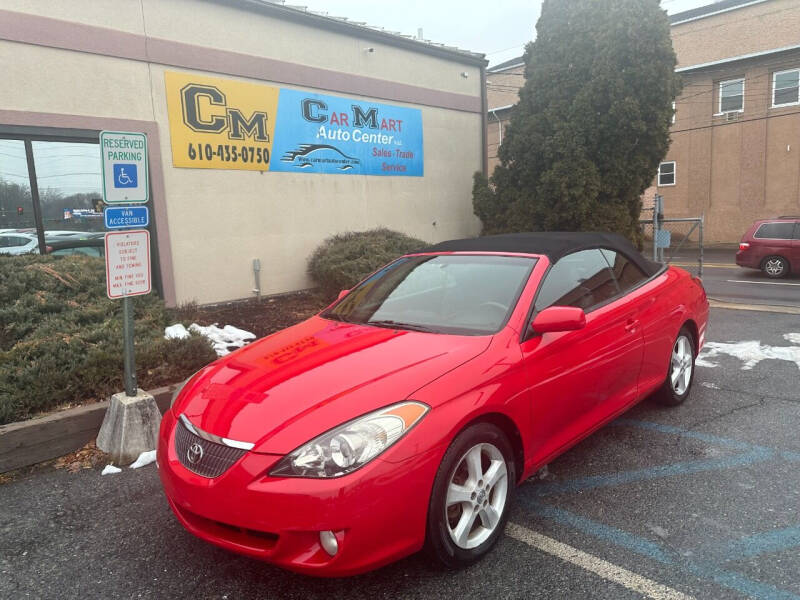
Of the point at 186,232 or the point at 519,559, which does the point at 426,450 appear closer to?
the point at 519,559

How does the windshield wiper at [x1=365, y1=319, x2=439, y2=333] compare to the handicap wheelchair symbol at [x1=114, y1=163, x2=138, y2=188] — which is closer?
the windshield wiper at [x1=365, y1=319, x2=439, y2=333]

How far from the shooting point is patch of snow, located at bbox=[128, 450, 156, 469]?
13.5 ft

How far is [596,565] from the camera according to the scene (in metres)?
2.77

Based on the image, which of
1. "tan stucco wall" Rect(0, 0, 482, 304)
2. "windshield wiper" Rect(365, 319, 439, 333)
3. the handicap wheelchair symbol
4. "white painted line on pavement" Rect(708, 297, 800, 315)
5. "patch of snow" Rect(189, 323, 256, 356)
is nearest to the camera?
"windshield wiper" Rect(365, 319, 439, 333)

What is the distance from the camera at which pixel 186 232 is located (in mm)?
8602

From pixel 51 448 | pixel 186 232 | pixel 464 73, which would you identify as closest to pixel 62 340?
pixel 51 448

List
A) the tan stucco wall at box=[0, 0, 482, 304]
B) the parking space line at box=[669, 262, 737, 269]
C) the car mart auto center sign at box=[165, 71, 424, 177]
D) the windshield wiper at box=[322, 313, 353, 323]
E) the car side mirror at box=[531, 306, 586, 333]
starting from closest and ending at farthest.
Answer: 1. the car side mirror at box=[531, 306, 586, 333]
2. the windshield wiper at box=[322, 313, 353, 323]
3. the tan stucco wall at box=[0, 0, 482, 304]
4. the car mart auto center sign at box=[165, 71, 424, 177]
5. the parking space line at box=[669, 262, 737, 269]

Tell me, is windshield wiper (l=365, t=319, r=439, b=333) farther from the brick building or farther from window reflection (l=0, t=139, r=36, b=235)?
the brick building

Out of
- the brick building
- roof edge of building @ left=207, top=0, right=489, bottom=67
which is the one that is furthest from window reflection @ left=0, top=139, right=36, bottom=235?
the brick building

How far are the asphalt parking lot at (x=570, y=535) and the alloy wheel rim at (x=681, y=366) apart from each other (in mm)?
369

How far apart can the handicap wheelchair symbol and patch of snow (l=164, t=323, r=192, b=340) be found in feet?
6.17

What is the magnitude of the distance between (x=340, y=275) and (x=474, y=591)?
6.69 m

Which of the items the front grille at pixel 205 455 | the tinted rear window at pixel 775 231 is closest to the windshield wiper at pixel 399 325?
the front grille at pixel 205 455

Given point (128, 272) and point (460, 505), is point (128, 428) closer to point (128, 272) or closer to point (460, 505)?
point (128, 272)
